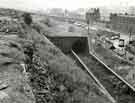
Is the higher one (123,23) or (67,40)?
(123,23)

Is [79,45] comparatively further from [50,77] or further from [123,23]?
[123,23]

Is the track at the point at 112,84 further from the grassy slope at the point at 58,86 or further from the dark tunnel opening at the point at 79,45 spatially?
the dark tunnel opening at the point at 79,45

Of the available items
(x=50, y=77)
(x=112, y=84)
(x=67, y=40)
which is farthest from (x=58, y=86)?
(x=67, y=40)

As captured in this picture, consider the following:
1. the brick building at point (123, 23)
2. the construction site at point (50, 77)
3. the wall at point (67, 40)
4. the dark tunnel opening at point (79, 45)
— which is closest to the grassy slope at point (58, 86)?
the construction site at point (50, 77)

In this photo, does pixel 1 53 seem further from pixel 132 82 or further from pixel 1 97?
pixel 132 82

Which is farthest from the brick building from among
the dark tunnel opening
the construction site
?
the construction site

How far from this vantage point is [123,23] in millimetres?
43594

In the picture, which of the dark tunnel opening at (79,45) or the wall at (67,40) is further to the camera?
the wall at (67,40)

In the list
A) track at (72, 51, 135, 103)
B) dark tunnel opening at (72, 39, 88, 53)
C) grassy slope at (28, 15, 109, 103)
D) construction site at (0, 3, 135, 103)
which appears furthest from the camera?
dark tunnel opening at (72, 39, 88, 53)

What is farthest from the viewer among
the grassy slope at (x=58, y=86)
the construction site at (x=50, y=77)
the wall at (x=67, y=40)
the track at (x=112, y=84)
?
the wall at (x=67, y=40)

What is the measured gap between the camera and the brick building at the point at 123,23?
134ft

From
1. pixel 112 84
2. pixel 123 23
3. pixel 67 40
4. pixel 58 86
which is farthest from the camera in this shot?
pixel 123 23

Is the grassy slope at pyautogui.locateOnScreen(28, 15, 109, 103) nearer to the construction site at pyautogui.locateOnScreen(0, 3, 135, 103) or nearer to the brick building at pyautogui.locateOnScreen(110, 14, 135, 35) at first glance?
the construction site at pyautogui.locateOnScreen(0, 3, 135, 103)

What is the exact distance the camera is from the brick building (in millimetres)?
40719
